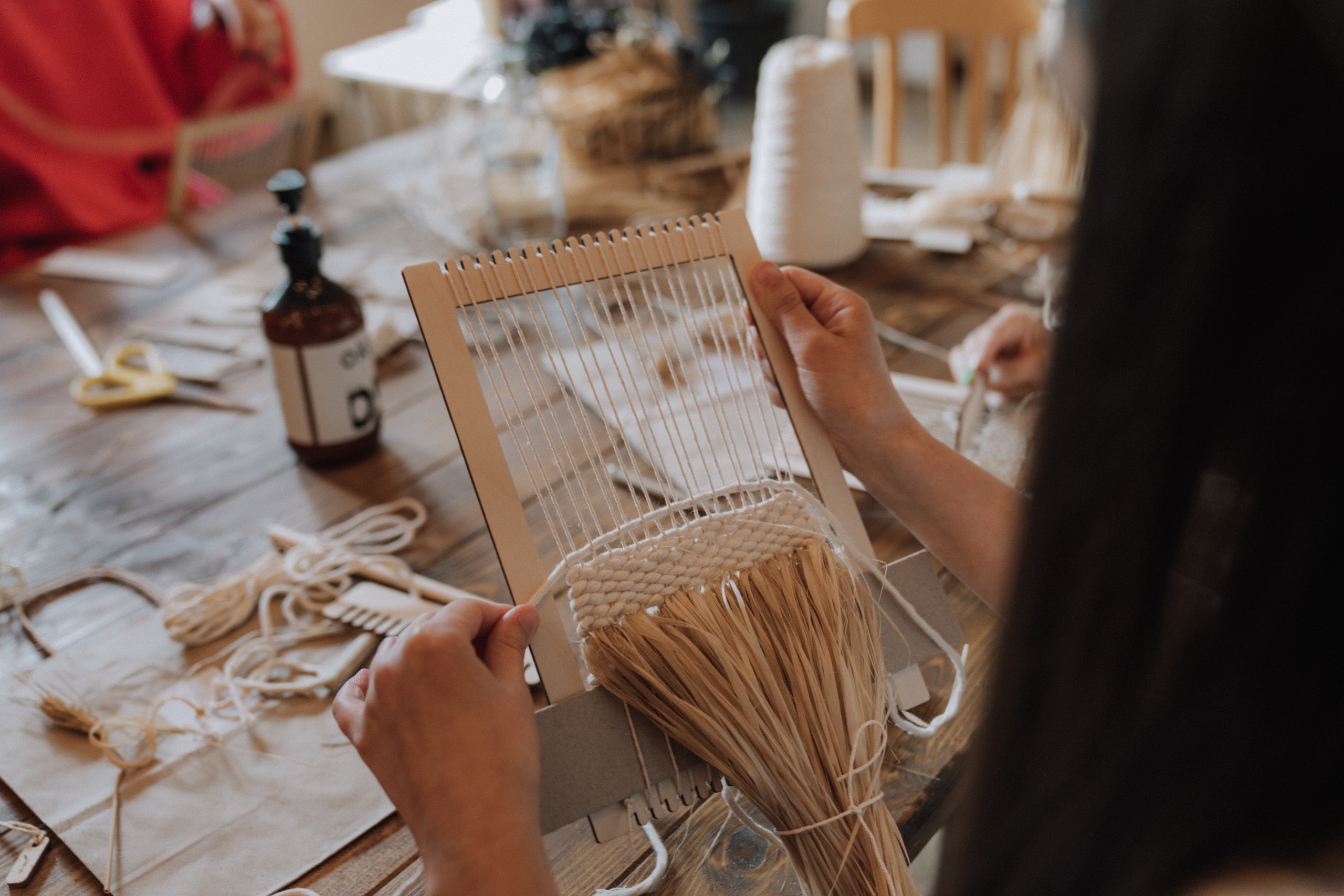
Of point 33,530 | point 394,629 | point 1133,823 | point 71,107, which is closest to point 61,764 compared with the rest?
point 394,629

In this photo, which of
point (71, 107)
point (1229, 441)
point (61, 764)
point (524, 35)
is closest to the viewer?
point (1229, 441)

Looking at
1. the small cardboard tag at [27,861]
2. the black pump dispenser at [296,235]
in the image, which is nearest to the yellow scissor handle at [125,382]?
the black pump dispenser at [296,235]

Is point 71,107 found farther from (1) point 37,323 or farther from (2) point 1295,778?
(2) point 1295,778

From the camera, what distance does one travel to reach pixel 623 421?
3.29 feet

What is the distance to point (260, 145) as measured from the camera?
2061 mm

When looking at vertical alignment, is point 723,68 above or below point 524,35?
below

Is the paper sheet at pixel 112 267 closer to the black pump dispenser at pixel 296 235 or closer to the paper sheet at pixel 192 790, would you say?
the black pump dispenser at pixel 296 235

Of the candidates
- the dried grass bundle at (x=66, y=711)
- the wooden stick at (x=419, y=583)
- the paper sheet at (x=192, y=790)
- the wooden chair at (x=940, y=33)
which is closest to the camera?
the paper sheet at (x=192, y=790)

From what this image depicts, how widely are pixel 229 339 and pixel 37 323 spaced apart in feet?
1.10

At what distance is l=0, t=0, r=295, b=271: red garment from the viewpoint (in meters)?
1.96

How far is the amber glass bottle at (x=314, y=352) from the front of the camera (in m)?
0.90

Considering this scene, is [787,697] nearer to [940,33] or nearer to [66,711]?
[66,711]

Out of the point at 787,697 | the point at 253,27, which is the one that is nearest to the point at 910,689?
the point at 787,697

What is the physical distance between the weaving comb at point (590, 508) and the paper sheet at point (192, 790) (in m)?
0.16
